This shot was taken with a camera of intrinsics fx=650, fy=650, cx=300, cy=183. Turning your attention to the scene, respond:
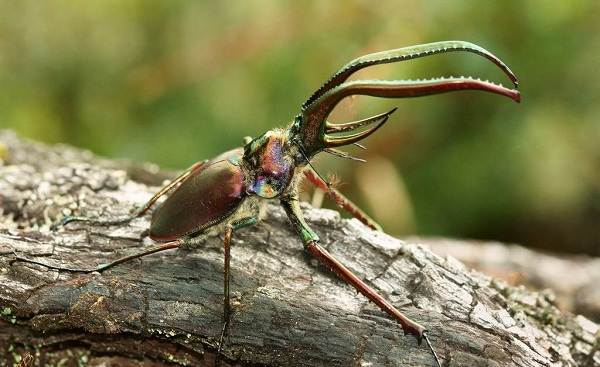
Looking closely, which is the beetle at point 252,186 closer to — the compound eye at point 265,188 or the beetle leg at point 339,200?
the compound eye at point 265,188

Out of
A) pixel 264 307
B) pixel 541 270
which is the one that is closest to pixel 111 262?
pixel 264 307

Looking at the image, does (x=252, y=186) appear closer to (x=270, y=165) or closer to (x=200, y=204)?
(x=270, y=165)

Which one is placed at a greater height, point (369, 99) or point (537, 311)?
point (369, 99)

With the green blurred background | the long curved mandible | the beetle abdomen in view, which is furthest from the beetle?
the green blurred background

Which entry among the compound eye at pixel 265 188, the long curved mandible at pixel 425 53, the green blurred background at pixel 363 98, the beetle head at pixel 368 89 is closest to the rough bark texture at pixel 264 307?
the compound eye at pixel 265 188

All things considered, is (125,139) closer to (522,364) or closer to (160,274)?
(160,274)

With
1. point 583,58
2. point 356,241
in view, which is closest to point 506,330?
point 356,241

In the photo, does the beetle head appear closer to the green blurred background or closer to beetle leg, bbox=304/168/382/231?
beetle leg, bbox=304/168/382/231
